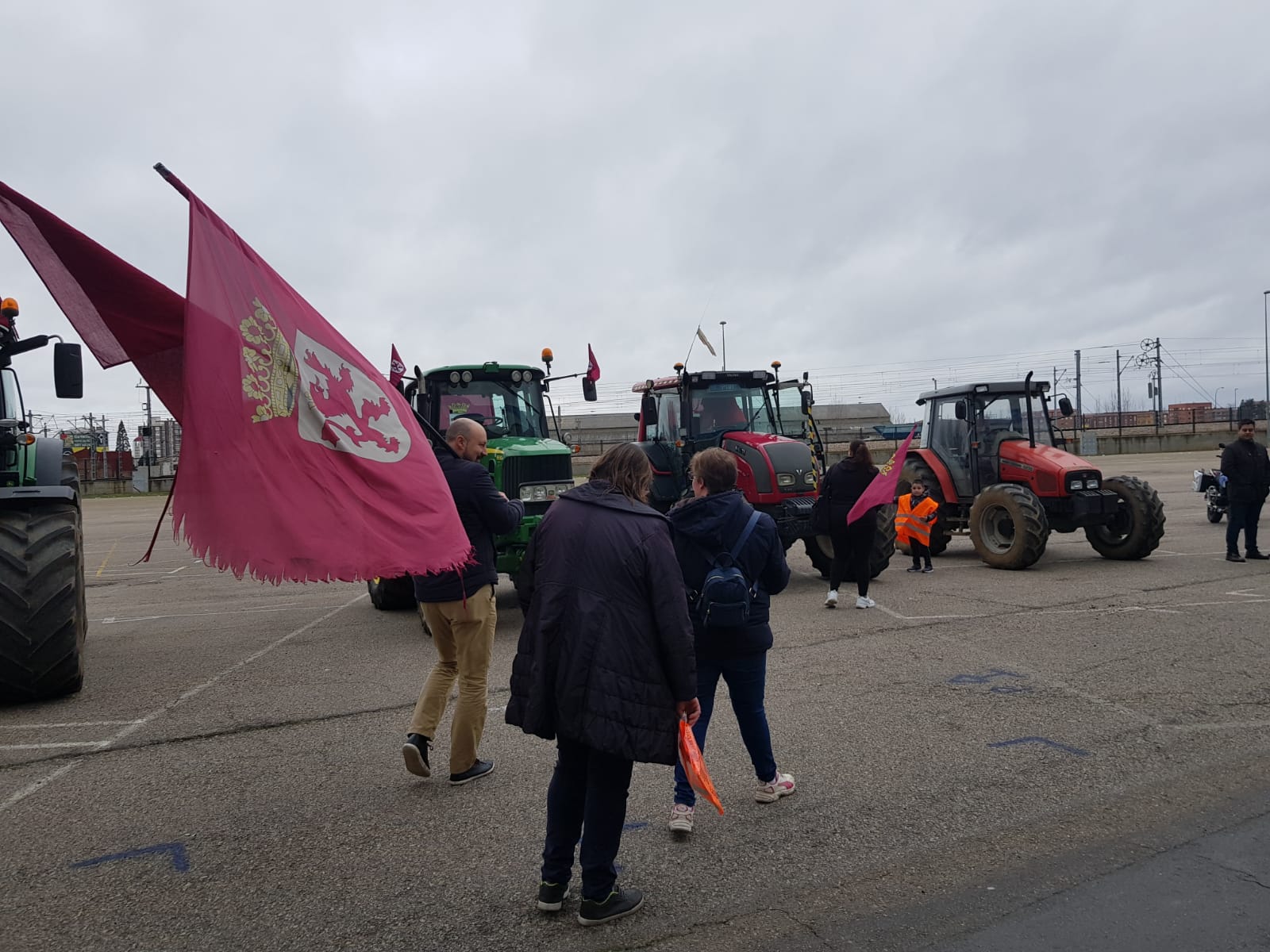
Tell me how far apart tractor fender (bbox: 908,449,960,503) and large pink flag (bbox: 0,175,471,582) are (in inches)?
437

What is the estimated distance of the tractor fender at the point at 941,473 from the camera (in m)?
13.8

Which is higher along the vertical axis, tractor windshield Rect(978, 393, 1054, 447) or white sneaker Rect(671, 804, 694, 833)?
tractor windshield Rect(978, 393, 1054, 447)

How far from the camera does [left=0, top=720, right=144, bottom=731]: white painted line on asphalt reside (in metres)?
5.99

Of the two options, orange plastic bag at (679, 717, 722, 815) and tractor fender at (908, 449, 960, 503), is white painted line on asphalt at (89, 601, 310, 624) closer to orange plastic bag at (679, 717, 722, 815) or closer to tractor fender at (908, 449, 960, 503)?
tractor fender at (908, 449, 960, 503)

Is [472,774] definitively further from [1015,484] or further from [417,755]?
[1015,484]

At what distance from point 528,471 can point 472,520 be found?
4.82 m

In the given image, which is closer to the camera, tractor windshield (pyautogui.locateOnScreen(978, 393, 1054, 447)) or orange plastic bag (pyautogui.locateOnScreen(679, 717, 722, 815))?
orange plastic bag (pyautogui.locateOnScreen(679, 717, 722, 815))

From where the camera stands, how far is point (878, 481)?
9086 mm

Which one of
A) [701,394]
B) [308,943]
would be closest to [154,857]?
[308,943]

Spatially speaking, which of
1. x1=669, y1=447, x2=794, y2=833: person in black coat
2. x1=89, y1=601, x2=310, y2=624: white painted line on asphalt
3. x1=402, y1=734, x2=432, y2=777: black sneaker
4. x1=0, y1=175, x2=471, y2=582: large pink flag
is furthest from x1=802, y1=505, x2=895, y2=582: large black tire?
x1=0, y1=175, x2=471, y2=582: large pink flag

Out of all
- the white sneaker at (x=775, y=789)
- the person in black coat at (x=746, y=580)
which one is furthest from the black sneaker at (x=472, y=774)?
the white sneaker at (x=775, y=789)

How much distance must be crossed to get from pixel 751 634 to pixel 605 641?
1142mm

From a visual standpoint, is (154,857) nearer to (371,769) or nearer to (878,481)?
(371,769)

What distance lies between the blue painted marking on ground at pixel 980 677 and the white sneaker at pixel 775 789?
247cm
